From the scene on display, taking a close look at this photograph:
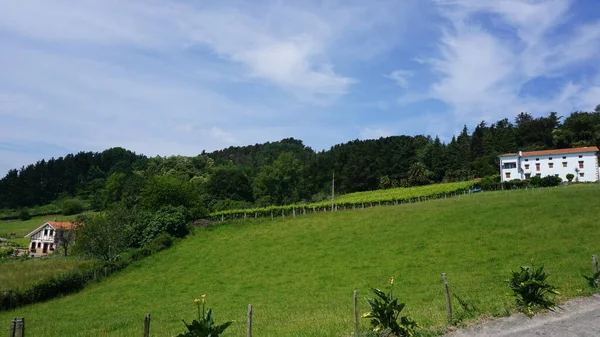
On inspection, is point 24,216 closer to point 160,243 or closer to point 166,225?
point 166,225

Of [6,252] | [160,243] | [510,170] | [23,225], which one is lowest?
[6,252]

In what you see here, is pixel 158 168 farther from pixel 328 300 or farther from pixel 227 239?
pixel 328 300

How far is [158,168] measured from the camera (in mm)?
110250

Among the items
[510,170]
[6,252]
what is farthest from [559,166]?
[6,252]

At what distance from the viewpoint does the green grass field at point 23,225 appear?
3654 inches

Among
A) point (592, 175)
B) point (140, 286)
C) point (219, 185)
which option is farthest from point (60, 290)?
point (592, 175)

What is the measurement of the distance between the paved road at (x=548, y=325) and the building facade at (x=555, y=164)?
67.4 meters

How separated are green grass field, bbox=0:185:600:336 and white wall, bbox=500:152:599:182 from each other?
31.1 m

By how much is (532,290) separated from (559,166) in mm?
73322

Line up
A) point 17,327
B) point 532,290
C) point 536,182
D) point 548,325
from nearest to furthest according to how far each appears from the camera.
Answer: point 17,327 < point 548,325 < point 532,290 < point 536,182

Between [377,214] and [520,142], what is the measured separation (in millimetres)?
80452

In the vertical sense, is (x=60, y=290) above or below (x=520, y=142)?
below

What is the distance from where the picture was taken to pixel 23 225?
100m

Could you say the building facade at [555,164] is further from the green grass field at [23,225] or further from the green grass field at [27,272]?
the green grass field at [23,225]
